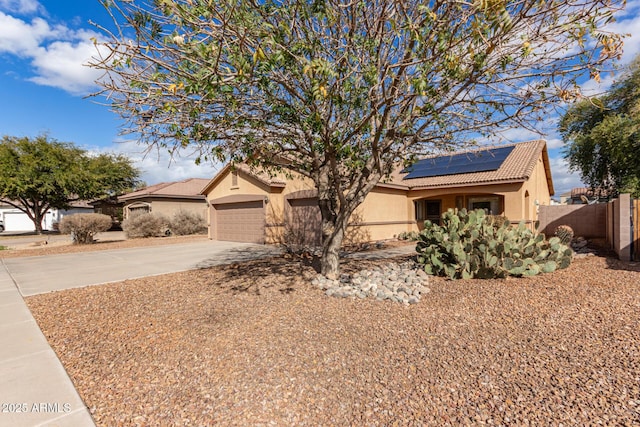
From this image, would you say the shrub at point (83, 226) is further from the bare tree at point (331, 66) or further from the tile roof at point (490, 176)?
the bare tree at point (331, 66)

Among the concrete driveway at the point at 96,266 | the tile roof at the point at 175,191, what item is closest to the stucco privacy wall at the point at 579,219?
the concrete driveway at the point at 96,266

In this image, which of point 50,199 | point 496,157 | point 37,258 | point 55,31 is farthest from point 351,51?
point 50,199

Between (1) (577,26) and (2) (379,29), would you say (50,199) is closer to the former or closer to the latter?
(2) (379,29)

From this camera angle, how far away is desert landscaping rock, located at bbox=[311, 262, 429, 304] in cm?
582

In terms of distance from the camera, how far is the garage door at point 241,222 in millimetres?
16141

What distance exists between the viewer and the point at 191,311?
5.45 m

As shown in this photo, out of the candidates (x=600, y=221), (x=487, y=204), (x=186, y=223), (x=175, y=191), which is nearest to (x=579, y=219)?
(x=600, y=221)

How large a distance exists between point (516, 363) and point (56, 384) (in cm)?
485

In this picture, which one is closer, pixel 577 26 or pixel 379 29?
pixel 577 26

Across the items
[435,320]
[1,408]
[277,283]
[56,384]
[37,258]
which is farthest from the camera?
[37,258]

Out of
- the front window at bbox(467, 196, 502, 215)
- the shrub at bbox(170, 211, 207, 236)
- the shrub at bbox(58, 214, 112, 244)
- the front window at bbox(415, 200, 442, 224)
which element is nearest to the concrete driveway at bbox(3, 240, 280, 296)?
the shrub at bbox(58, 214, 112, 244)

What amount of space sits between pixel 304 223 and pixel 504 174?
29.8ft

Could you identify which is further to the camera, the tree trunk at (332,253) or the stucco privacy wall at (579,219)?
the stucco privacy wall at (579,219)

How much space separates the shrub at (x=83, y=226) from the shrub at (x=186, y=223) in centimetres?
547
